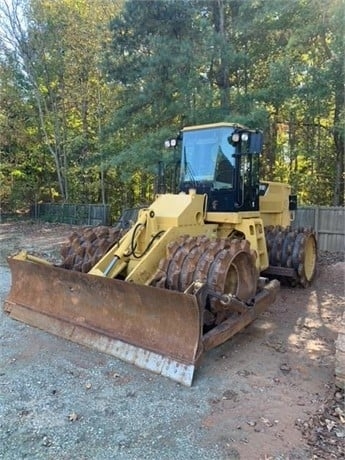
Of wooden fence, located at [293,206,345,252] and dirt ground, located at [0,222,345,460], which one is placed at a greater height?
wooden fence, located at [293,206,345,252]

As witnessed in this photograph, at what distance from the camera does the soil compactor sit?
133 inches

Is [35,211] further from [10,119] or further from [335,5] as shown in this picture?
[335,5]

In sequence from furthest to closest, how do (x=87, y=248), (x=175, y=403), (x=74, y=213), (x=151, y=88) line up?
1. (x=74, y=213)
2. (x=151, y=88)
3. (x=87, y=248)
4. (x=175, y=403)

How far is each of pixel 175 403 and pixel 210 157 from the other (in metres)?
3.20

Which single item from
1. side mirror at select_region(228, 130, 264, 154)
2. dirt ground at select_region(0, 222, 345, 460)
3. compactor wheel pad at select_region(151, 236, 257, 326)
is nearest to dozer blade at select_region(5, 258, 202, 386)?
dirt ground at select_region(0, 222, 345, 460)

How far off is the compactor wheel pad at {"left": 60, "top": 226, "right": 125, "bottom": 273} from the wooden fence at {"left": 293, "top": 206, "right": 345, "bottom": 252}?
6.21m

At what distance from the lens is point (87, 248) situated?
15.8ft

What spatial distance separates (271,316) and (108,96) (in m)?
12.8

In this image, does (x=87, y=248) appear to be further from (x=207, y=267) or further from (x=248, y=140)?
(x=248, y=140)

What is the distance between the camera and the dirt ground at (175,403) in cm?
239

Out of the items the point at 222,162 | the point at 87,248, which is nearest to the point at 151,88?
the point at 222,162

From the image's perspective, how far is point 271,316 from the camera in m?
4.95

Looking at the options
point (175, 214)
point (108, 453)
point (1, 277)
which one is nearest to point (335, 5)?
point (175, 214)

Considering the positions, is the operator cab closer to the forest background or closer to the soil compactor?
the soil compactor
